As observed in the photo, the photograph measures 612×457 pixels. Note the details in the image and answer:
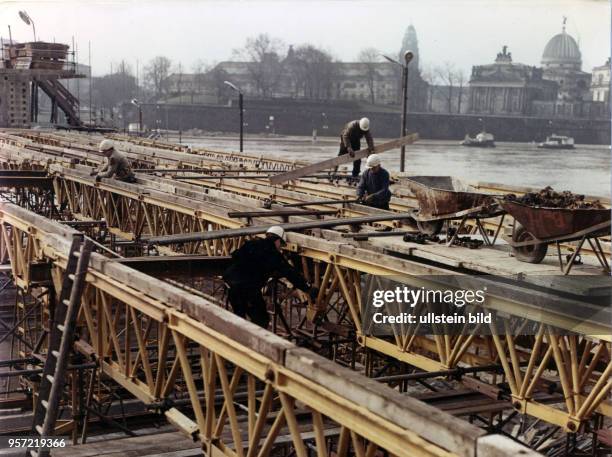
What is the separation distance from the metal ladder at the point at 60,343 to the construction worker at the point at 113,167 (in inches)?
370

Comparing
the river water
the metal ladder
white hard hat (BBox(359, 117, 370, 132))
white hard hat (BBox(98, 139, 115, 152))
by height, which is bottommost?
the river water

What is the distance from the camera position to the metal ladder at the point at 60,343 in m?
9.22

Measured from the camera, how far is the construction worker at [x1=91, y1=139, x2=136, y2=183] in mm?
19469

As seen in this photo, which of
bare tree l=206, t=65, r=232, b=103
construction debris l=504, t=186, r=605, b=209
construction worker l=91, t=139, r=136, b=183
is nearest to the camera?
construction debris l=504, t=186, r=605, b=209

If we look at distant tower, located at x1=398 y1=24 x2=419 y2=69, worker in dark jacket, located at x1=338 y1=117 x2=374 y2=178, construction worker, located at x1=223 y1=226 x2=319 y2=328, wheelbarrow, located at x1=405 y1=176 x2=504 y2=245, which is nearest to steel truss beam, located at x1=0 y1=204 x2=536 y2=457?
construction worker, located at x1=223 y1=226 x2=319 y2=328

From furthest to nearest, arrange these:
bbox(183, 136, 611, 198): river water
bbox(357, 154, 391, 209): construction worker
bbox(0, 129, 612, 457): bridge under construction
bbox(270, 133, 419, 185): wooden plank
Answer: bbox(183, 136, 611, 198): river water < bbox(270, 133, 419, 185): wooden plank < bbox(357, 154, 391, 209): construction worker < bbox(0, 129, 612, 457): bridge under construction

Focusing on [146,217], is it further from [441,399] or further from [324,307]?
[441,399]

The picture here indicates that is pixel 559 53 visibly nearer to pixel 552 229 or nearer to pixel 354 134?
pixel 354 134

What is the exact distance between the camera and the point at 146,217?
60.0ft

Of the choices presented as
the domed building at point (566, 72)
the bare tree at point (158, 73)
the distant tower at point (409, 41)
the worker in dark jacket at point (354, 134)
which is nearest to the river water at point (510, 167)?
the distant tower at point (409, 41)

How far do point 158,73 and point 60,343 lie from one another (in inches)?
4042

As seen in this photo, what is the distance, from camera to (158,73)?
4304 inches

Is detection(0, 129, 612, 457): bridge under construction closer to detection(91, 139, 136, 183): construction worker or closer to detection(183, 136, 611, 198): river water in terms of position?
detection(91, 139, 136, 183): construction worker

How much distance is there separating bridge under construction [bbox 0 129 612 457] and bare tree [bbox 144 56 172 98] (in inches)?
3469
